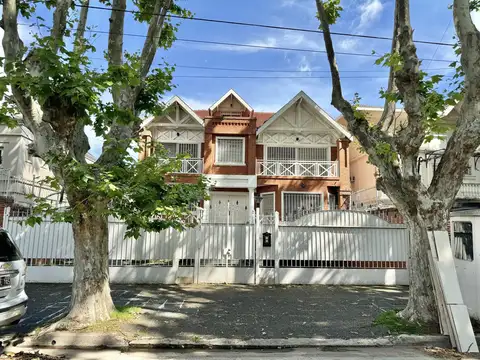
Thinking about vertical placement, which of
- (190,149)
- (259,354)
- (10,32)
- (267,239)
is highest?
(190,149)

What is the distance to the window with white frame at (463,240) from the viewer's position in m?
6.59

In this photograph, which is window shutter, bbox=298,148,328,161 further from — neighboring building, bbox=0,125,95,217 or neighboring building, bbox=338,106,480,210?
neighboring building, bbox=0,125,95,217

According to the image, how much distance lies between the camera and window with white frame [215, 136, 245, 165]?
1975cm

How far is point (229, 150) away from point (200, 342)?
581 inches

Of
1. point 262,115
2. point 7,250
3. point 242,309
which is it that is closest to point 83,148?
point 7,250

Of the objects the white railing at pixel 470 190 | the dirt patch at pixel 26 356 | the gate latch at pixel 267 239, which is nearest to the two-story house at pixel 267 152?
the white railing at pixel 470 190

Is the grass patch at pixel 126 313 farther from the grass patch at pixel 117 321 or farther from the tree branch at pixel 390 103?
the tree branch at pixel 390 103

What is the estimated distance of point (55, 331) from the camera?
581cm

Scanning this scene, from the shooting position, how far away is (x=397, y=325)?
20.8 ft

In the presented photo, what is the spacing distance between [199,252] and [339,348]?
5650 millimetres

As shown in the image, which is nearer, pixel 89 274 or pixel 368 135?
pixel 89 274

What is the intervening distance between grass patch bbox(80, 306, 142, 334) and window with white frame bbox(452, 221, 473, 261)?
21.2ft

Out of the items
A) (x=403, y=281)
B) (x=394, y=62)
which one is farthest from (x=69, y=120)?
(x=403, y=281)

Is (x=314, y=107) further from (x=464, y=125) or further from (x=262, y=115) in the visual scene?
(x=464, y=125)
